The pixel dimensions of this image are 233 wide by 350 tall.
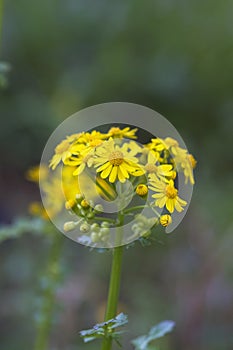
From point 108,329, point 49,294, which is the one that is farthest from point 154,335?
point 49,294

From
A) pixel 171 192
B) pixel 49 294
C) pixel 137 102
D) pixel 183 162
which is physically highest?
pixel 137 102

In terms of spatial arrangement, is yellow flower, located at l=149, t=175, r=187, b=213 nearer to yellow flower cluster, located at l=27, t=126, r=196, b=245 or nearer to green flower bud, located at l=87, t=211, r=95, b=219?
yellow flower cluster, located at l=27, t=126, r=196, b=245

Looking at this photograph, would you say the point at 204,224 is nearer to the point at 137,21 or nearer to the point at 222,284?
the point at 222,284

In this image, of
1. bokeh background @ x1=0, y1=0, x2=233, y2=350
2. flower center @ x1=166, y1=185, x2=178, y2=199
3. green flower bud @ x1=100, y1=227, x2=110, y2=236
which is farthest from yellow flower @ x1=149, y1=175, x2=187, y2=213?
bokeh background @ x1=0, y1=0, x2=233, y2=350

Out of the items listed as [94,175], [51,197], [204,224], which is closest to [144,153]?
[94,175]

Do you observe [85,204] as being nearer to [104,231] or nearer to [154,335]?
[104,231]
